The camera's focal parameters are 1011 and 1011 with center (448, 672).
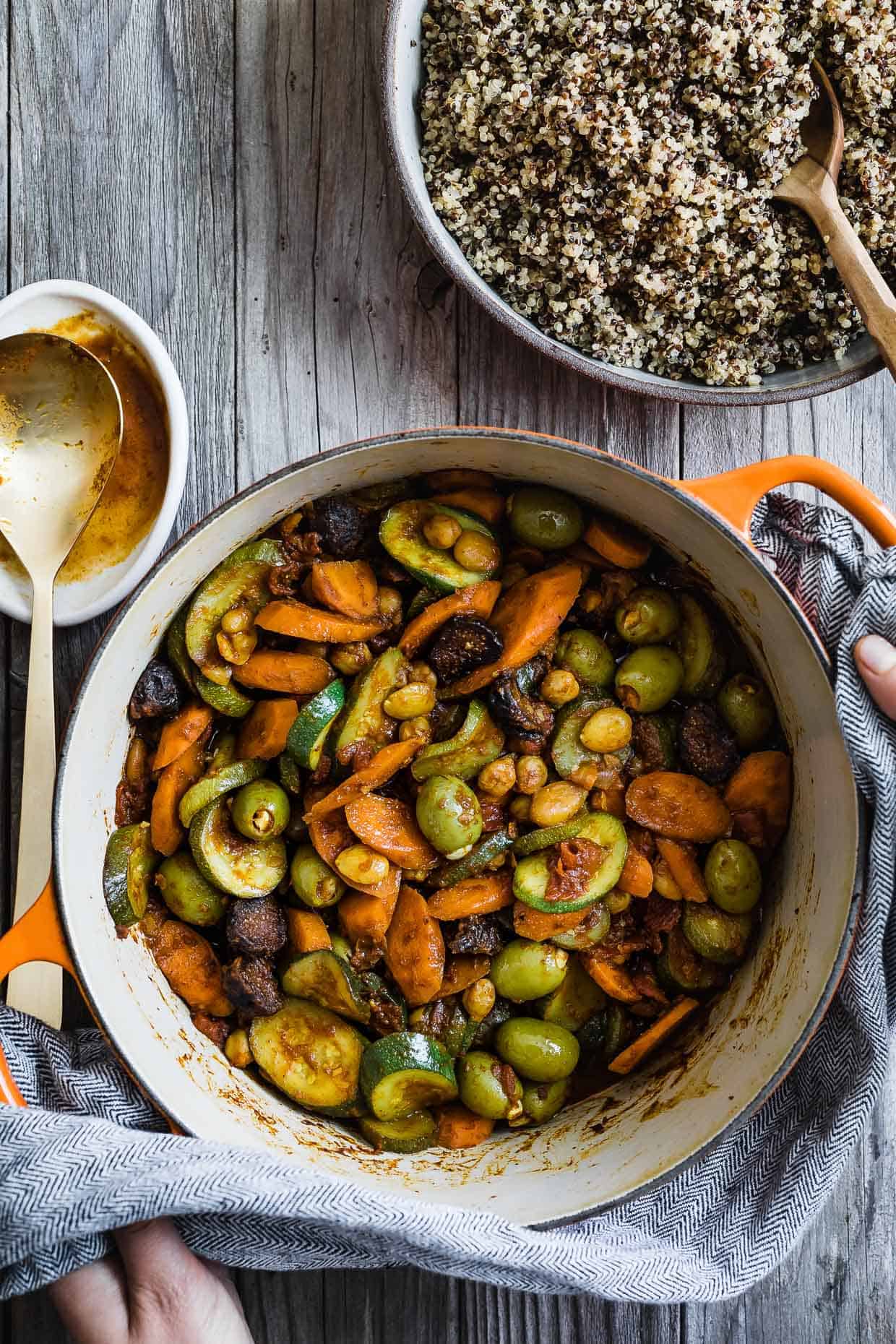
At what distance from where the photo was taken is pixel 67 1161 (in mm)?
1313

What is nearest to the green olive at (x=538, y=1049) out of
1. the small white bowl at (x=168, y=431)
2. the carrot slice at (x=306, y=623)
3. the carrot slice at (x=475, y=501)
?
the carrot slice at (x=306, y=623)

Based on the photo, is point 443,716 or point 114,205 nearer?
point 443,716

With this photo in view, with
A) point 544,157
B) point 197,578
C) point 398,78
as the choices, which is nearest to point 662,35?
point 544,157

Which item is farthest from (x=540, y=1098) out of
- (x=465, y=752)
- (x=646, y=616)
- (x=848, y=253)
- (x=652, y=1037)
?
(x=848, y=253)

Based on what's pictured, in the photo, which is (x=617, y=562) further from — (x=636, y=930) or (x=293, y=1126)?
(x=293, y=1126)

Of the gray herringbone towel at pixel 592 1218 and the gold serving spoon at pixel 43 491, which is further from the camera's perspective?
the gold serving spoon at pixel 43 491

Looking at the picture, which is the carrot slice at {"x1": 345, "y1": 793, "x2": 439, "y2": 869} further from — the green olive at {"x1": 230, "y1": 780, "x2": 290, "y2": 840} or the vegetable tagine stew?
the green olive at {"x1": 230, "y1": 780, "x2": 290, "y2": 840}

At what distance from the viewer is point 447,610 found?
1589mm

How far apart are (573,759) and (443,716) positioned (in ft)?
0.72

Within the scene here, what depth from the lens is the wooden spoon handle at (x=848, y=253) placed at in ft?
4.94

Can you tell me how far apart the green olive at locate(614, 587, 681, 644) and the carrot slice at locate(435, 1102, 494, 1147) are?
2.63 ft

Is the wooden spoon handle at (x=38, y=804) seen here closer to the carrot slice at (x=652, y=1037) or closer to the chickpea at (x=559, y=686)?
the chickpea at (x=559, y=686)

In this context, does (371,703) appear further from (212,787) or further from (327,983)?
(327,983)

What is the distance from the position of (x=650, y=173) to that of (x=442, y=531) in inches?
24.1
